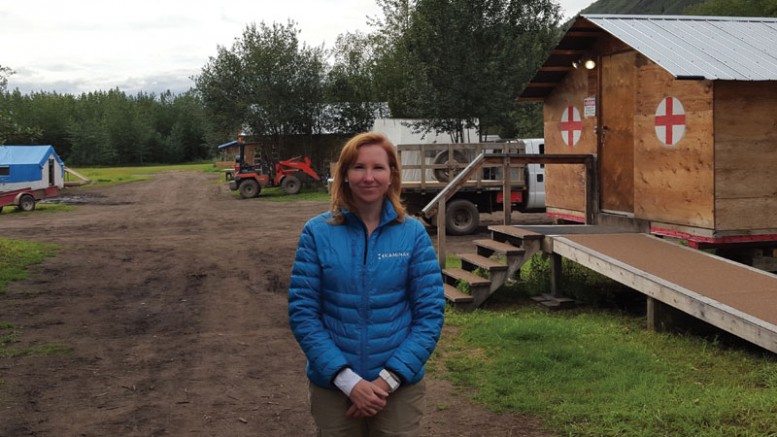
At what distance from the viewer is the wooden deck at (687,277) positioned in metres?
6.25

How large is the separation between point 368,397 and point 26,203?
89.8 ft

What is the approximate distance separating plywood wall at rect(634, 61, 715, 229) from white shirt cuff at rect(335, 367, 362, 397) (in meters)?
7.16

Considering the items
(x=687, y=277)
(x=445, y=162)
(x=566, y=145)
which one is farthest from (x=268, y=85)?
(x=687, y=277)

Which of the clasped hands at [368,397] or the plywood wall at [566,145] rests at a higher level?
the plywood wall at [566,145]

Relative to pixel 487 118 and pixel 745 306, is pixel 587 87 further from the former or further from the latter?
pixel 487 118

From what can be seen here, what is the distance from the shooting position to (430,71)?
85.2 ft

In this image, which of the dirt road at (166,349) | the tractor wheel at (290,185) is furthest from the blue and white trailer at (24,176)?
the dirt road at (166,349)

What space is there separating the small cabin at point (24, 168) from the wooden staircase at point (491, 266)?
22.3m

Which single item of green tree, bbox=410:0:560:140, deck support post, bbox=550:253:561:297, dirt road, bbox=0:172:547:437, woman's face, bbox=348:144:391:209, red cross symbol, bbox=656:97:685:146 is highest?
green tree, bbox=410:0:560:140

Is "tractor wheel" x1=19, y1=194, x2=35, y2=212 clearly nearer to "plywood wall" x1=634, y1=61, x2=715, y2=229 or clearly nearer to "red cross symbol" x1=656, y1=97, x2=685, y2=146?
"plywood wall" x1=634, y1=61, x2=715, y2=229

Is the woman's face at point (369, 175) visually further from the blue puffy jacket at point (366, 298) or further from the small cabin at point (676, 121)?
the small cabin at point (676, 121)

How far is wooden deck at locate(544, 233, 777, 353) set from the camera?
20.5 feet

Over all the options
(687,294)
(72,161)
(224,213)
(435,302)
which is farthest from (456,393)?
(72,161)

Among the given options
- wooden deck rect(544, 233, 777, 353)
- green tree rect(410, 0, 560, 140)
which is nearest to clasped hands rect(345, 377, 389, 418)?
wooden deck rect(544, 233, 777, 353)
